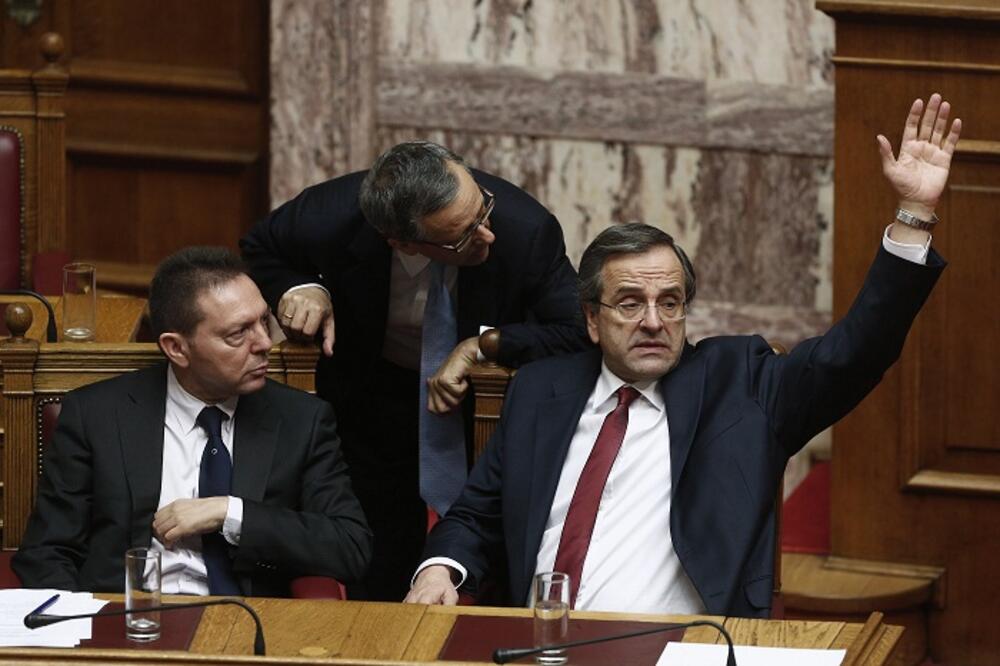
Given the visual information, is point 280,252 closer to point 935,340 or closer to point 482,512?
point 482,512

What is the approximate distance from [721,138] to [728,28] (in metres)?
0.31

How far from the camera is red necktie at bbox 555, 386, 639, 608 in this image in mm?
3270

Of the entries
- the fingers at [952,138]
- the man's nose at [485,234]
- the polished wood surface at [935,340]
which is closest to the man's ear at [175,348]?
the man's nose at [485,234]

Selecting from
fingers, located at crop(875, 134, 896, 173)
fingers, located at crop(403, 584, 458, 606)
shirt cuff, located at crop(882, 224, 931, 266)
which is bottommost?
fingers, located at crop(403, 584, 458, 606)

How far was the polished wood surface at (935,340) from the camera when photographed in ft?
13.5

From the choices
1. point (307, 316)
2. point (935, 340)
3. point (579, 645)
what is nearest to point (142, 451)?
point (307, 316)

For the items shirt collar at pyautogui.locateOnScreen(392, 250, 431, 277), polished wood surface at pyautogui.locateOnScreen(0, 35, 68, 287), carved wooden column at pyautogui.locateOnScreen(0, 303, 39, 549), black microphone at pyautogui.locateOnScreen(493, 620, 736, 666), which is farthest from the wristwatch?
polished wood surface at pyautogui.locateOnScreen(0, 35, 68, 287)

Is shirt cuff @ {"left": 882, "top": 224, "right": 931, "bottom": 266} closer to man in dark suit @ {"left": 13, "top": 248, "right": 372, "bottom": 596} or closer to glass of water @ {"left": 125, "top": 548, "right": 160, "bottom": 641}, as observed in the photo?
man in dark suit @ {"left": 13, "top": 248, "right": 372, "bottom": 596}

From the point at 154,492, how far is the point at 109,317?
111 cm

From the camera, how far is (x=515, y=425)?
Result: 3416 millimetres

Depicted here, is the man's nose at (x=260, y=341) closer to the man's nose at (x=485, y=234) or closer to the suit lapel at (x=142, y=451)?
the suit lapel at (x=142, y=451)

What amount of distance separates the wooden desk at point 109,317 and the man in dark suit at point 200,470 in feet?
2.41

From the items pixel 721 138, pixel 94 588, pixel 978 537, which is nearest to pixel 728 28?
pixel 721 138

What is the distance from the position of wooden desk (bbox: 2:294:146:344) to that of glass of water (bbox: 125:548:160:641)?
138cm
